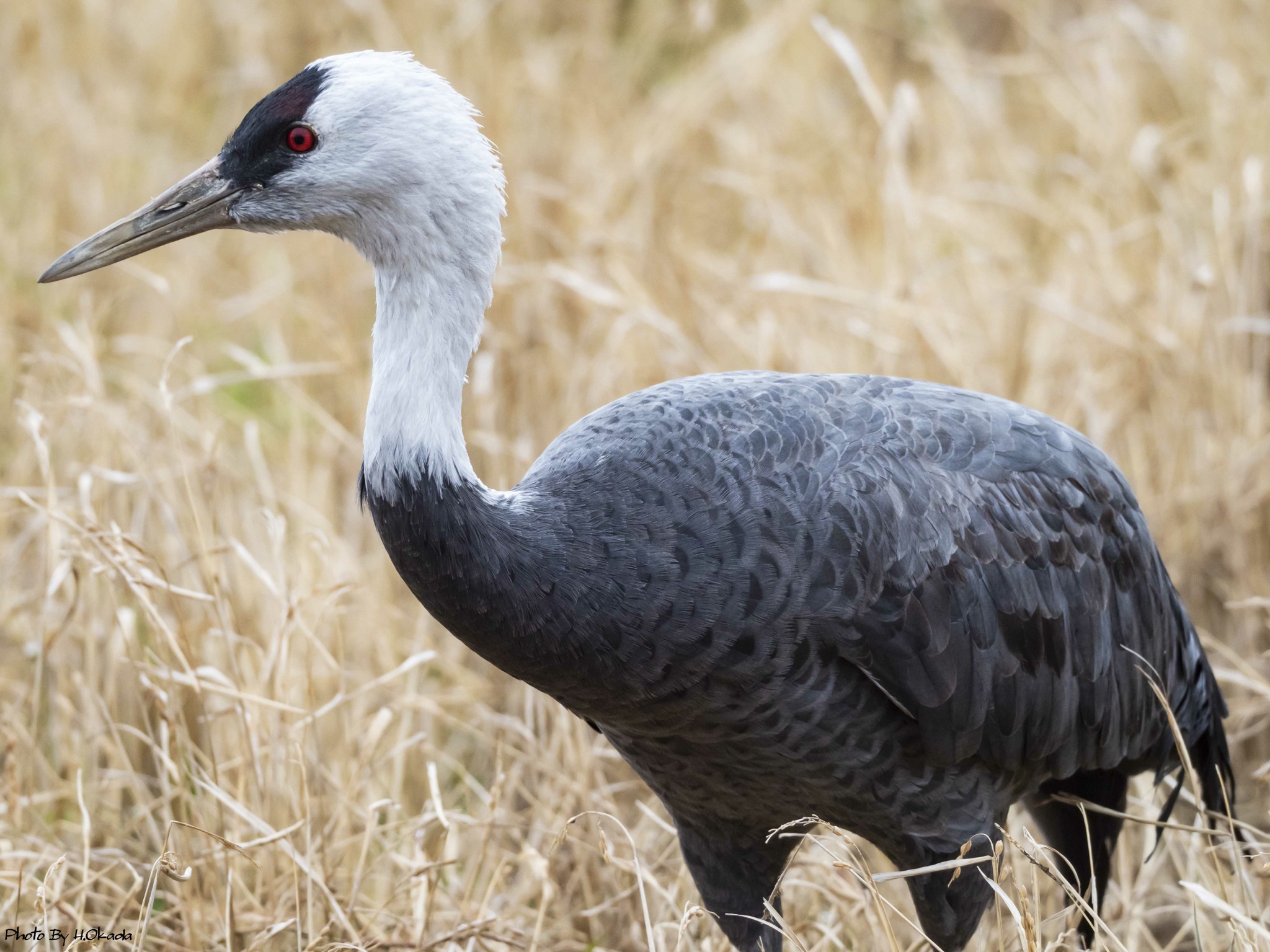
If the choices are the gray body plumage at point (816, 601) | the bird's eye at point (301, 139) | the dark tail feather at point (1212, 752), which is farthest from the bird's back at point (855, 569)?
the bird's eye at point (301, 139)

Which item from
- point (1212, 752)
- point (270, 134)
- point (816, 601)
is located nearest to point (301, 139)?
point (270, 134)

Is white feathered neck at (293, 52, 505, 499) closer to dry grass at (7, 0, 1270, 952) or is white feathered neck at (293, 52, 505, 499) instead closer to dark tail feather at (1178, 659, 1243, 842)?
dry grass at (7, 0, 1270, 952)

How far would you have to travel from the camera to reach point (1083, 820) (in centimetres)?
361

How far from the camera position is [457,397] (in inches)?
105

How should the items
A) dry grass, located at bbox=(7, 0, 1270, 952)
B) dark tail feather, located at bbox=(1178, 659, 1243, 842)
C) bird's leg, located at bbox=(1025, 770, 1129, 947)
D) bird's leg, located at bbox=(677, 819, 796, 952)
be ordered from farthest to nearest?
dark tail feather, located at bbox=(1178, 659, 1243, 842), bird's leg, located at bbox=(1025, 770, 1129, 947), dry grass, located at bbox=(7, 0, 1270, 952), bird's leg, located at bbox=(677, 819, 796, 952)

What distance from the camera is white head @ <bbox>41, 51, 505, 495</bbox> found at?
102 inches

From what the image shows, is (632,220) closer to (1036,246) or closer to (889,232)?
(889,232)

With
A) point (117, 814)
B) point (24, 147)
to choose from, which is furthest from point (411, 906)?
point (24, 147)

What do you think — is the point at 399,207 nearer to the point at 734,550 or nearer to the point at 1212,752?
the point at 734,550

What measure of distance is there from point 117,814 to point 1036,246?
162 inches

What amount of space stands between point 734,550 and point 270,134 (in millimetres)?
1160

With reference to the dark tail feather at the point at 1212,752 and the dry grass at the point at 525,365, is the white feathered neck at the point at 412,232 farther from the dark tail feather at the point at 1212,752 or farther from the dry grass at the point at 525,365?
the dark tail feather at the point at 1212,752

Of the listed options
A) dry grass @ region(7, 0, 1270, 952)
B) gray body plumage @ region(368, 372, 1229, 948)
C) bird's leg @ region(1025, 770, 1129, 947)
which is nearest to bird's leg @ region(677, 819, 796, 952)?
gray body plumage @ region(368, 372, 1229, 948)

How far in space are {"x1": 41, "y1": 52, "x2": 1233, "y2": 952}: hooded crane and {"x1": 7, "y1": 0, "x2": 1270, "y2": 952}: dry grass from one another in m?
0.22
